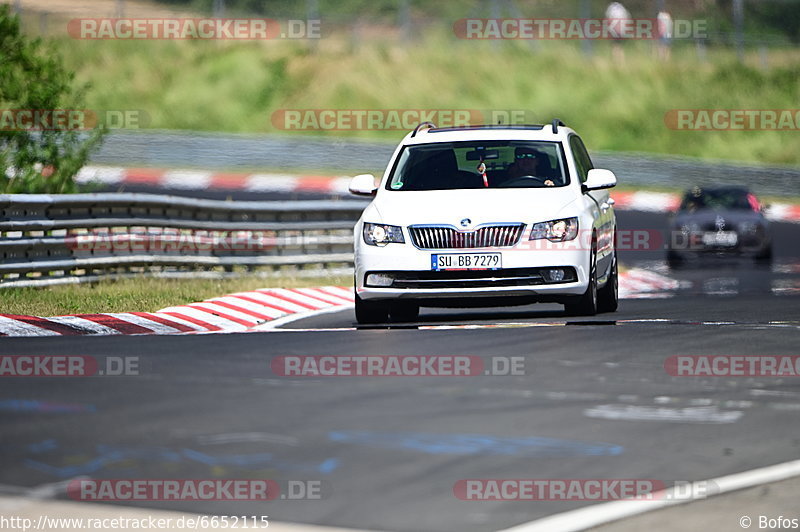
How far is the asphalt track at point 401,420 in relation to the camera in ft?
22.7

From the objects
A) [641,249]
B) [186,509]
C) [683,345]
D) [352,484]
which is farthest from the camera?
[641,249]

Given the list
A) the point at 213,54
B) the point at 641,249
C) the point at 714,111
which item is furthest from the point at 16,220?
the point at 213,54

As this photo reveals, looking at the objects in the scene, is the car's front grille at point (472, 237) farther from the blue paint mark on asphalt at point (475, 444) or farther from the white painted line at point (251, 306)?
the blue paint mark on asphalt at point (475, 444)

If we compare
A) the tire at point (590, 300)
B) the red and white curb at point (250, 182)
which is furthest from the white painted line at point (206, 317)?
the red and white curb at point (250, 182)

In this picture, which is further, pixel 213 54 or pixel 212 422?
pixel 213 54

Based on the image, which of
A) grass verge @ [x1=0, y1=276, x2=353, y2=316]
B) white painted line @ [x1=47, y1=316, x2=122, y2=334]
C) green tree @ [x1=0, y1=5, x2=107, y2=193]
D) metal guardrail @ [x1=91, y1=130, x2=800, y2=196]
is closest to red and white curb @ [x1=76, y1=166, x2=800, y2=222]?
metal guardrail @ [x1=91, y1=130, x2=800, y2=196]

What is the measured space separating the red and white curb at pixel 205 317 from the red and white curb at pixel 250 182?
18239mm

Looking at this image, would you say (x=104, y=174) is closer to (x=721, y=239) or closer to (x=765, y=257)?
(x=721, y=239)

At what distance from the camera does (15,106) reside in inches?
805

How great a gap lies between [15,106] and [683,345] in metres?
11.4

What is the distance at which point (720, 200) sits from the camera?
2611cm

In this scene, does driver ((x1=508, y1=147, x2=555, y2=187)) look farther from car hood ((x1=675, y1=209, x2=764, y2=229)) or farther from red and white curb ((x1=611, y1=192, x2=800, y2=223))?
red and white curb ((x1=611, y1=192, x2=800, y2=223))

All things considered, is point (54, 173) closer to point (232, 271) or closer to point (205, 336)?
point (232, 271)

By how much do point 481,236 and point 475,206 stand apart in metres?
0.30
